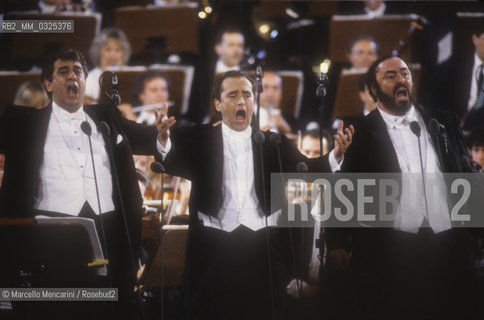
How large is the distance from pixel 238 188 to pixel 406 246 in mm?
1010

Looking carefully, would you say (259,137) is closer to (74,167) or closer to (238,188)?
(238,188)

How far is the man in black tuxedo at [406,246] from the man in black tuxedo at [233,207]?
1.04 ft

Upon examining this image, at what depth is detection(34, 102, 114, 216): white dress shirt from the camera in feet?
11.6

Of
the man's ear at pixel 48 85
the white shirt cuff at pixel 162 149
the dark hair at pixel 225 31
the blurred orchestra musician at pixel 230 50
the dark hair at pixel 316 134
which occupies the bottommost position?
the white shirt cuff at pixel 162 149

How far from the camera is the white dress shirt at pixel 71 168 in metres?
3.54

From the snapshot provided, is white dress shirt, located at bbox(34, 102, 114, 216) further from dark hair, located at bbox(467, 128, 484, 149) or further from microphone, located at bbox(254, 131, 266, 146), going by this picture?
dark hair, located at bbox(467, 128, 484, 149)

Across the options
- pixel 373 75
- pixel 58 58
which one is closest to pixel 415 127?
pixel 373 75

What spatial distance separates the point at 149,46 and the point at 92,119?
6.00 feet

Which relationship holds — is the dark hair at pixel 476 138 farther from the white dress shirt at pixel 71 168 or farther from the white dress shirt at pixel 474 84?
the white dress shirt at pixel 71 168

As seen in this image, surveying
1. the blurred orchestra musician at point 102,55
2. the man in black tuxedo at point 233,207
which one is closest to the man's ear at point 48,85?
the man in black tuxedo at point 233,207

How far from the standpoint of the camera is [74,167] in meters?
3.61

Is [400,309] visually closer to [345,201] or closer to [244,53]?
[345,201]

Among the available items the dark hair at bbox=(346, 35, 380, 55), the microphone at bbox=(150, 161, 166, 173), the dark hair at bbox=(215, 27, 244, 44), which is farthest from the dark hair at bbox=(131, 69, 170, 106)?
the microphone at bbox=(150, 161, 166, 173)

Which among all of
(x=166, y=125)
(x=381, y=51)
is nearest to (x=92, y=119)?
(x=166, y=125)
